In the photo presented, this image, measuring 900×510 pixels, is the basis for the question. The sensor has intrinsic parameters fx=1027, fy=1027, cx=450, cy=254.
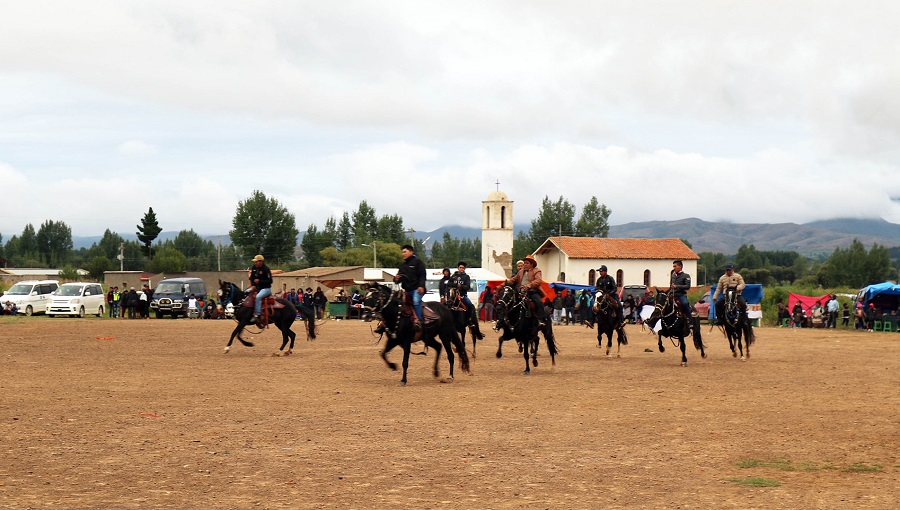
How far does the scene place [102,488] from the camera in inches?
345

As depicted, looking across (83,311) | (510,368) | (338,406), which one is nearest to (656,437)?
(338,406)

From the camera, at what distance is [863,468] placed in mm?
10102

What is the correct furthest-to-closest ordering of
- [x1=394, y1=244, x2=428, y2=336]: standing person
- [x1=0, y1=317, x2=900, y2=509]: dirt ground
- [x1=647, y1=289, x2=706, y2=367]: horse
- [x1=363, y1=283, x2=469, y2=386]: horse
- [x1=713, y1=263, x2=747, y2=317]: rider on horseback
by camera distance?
[x1=713, y1=263, x2=747, y2=317]: rider on horseback
[x1=647, y1=289, x2=706, y2=367]: horse
[x1=363, y1=283, x2=469, y2=386]: horse
[x1=394, y1=244, x2=428, y2=336]: standing person
[x1=0, y1=317, x2=900, y2=509]: dirt ground

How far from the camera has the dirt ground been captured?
8.79 metres

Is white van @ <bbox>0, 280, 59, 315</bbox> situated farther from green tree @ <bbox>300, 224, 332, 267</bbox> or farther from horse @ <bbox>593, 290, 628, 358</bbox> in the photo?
green tree @ <bbox>300, 224, 332, 267</bbox>

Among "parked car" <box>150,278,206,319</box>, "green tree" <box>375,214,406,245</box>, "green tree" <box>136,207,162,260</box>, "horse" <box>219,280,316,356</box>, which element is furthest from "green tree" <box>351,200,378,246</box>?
"horse" <box>219,280,316,356</box>

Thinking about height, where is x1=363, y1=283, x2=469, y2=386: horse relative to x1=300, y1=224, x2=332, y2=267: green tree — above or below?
below

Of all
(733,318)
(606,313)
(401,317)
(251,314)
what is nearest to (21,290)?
(251,314)

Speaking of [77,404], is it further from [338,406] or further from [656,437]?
[656,437]

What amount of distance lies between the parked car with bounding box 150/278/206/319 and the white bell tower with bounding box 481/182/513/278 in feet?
218

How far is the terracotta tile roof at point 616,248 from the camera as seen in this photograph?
114 metres

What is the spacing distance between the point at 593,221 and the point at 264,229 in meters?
48.3

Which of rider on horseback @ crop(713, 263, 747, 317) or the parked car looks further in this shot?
the parked car

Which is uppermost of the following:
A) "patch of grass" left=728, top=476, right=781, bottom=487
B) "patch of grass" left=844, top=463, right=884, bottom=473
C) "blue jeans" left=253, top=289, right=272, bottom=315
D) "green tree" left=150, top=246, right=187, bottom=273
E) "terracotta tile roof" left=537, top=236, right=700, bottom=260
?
"terracotta tile roof" left=537, top=236, right=700, bottom=260
